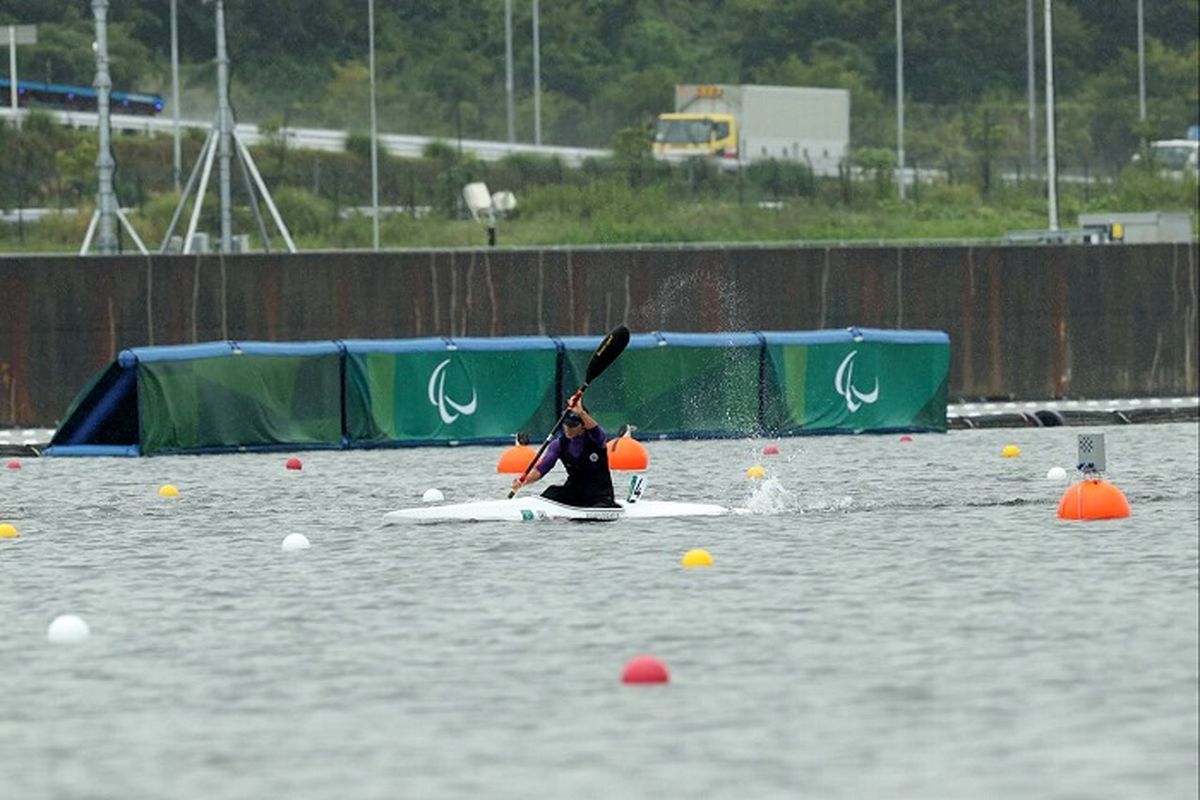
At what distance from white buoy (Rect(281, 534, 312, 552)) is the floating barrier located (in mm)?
10756

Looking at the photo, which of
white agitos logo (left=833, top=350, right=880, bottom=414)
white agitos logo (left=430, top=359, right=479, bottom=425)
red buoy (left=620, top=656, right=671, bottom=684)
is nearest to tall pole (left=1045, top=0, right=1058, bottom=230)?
white agitos logo (left=833, top=350, right=880, bottom=414)

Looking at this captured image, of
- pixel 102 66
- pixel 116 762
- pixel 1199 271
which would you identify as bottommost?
pixel 116 762

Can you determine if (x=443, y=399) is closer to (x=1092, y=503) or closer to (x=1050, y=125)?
(x=1092, y=503)

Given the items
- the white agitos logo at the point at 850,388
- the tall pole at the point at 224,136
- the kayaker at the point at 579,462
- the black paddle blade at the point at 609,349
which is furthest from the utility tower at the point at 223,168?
the kayaker at the point at 579,462

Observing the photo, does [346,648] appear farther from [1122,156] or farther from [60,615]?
[1122,156]

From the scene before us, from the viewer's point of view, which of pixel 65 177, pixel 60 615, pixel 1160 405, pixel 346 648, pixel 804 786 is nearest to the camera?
pixel 804 786

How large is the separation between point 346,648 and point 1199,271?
90.5 ft

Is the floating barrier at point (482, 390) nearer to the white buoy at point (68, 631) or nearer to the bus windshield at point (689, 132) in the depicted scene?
the white buoy at point (68, 631)

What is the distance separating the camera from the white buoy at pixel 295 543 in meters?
21.5

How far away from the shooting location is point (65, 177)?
64312mm

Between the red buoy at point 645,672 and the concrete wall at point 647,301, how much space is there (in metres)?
22.9

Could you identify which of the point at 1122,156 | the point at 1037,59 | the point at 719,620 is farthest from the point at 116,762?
the point at 1037,59

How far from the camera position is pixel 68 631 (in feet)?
52.9

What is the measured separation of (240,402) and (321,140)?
137 ft
